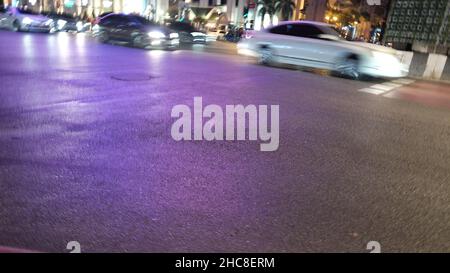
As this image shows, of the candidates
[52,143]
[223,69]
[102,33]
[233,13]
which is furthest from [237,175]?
Answer: [233,13]

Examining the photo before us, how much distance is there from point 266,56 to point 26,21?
17140mm

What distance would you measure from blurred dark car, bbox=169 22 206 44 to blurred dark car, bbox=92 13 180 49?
12.6 feet

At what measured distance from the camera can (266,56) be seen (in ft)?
48.4

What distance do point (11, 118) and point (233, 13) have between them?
2534 inches

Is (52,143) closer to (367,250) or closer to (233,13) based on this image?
(367,250)

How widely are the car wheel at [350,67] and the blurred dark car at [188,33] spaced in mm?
12513

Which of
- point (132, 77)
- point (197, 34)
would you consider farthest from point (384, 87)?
point (197, 34)

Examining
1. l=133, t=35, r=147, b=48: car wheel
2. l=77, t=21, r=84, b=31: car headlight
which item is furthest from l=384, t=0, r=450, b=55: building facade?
l=77, t=21, r=84, b=31: car headlight

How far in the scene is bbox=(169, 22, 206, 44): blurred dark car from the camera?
2298cm

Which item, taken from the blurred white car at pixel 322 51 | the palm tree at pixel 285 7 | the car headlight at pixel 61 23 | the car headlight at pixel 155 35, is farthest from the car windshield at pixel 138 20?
the palm tree at pixel 285 7

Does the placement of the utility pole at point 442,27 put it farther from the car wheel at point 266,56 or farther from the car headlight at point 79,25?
the car headlight at point 79,25

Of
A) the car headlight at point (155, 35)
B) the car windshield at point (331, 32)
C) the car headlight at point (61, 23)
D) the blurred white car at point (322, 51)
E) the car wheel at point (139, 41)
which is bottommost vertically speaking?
the car headlight at point (61, 23)

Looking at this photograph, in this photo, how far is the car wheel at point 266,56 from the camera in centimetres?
1456

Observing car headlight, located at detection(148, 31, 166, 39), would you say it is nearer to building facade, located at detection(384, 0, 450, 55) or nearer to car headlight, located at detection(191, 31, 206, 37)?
car headlight, located at detection(191, 31, 206, 37)
